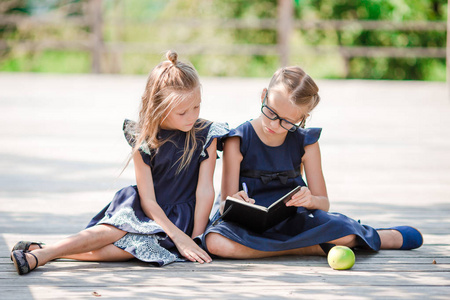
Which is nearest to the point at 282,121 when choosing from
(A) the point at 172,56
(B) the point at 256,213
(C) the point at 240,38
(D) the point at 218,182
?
(B) the point at 256,213

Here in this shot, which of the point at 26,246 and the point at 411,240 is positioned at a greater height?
the point at 26,246

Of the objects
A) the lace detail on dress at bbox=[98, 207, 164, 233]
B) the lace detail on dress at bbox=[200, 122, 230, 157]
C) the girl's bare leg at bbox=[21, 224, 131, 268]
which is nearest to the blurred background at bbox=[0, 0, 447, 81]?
the lace detail on dress at bbox=[200, 122, 230, 157]

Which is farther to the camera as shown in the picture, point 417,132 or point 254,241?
point 417,132

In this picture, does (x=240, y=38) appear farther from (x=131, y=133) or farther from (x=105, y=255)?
(x=105, y=255)

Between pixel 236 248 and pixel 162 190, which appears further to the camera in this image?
pixel 162 190

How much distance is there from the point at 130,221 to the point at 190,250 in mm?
281

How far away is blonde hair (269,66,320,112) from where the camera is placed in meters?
2.84

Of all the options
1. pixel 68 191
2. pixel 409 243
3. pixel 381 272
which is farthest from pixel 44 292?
pixel 68 191

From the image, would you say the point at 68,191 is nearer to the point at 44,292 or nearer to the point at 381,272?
the point at 44,292

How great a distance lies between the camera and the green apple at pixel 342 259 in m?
2.61

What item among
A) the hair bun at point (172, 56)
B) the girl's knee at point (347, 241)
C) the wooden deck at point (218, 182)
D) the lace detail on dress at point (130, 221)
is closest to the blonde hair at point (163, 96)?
the hair bun at point (172, 56)

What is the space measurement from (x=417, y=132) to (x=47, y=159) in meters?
3.86

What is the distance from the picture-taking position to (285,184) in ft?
9.91

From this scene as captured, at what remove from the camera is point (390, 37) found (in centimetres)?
1464
